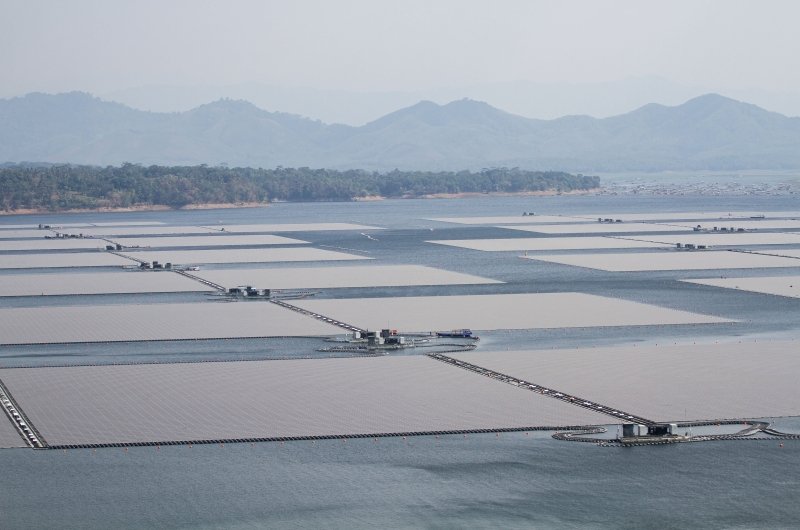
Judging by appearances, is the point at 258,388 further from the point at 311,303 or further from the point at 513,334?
the point at 311,303

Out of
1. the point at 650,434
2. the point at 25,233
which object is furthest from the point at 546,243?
the point at 650,434

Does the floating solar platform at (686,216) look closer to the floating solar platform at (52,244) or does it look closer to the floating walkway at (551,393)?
the floating solar platform at (52,244)

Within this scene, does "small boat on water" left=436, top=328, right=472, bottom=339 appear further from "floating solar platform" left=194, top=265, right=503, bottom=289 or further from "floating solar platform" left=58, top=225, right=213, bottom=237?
"floating solar platform" left=58, top=225, right=213, bottom=237

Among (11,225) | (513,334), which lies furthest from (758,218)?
(513,334)

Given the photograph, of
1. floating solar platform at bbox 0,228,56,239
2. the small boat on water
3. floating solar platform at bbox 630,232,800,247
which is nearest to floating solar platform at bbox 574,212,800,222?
floating solar platform at bbox 630,232,800,247

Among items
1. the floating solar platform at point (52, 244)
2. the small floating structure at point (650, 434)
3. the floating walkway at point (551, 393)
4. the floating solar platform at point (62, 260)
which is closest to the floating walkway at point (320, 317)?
the floating walkway at point (551, 393)
